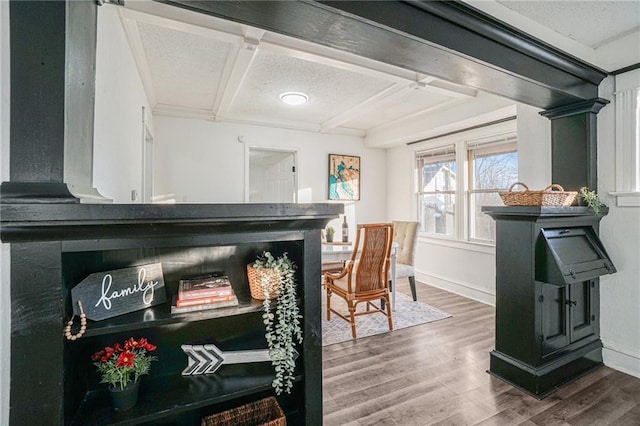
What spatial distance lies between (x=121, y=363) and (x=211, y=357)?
33 cm

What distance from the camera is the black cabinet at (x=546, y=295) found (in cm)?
203

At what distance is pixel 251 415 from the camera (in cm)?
129

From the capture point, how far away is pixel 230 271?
4.55 feet

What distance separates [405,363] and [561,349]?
1.14m

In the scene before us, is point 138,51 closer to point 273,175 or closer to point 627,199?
point 273,175

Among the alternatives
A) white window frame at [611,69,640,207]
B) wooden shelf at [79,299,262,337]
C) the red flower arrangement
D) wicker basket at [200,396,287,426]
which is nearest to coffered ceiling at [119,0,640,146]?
white window frame at [611,69,640,207]

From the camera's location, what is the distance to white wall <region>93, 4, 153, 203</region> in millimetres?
1607

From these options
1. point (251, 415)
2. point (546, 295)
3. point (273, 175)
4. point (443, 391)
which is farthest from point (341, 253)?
point (273, 175)

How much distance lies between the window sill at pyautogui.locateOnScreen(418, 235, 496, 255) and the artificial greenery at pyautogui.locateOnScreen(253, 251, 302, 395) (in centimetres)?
354

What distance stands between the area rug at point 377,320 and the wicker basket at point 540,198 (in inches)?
67.0

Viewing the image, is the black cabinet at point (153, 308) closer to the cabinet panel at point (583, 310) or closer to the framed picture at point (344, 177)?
the cabinet panel at point (583, 310)

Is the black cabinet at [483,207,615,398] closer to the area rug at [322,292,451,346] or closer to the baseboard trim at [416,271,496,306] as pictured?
the area rug at [322,292,451,346]

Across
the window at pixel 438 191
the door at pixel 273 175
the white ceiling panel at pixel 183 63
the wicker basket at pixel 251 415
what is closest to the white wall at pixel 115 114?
the white ceiling panel at pixel 183 63

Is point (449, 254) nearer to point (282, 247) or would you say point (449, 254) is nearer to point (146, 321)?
point (282, 247)
